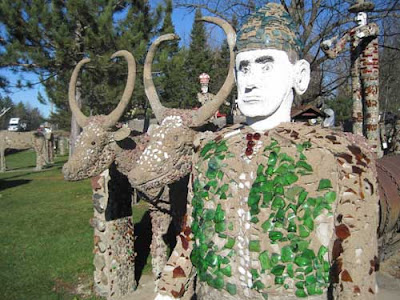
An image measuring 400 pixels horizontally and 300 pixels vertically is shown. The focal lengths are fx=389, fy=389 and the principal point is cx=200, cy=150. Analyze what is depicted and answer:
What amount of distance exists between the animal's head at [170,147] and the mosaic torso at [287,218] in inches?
51.1

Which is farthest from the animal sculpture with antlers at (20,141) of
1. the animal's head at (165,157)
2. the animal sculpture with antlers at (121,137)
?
the animal's head at (165,157)

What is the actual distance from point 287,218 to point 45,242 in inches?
262

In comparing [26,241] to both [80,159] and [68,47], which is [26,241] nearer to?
[80,159]

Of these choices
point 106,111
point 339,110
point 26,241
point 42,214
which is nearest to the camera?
point 26,241

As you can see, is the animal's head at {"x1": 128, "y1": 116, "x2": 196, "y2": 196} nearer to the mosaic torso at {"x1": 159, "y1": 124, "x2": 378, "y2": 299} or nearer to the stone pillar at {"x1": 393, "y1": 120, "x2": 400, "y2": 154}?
the mosaic torso at {"x1": 159, "y1": 124, "x2": 378, "y2": 299}

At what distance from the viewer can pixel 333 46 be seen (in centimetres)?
487

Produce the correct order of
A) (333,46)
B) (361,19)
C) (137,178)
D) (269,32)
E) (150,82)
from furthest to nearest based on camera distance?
1. (361,19)
2. (333,46)
3. (150,82)
4. (137,178)
5. (269,32)

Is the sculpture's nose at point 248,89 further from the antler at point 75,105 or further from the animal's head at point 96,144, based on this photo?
the antler at point 75,105

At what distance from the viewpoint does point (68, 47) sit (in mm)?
11914

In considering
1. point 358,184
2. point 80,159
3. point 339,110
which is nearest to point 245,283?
point 358,184

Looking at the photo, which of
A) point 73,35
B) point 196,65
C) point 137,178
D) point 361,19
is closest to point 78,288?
point 137,178

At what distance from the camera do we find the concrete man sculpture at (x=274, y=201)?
4.77 feet

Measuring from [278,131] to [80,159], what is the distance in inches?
96.5

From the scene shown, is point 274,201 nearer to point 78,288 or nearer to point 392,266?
point 78,288
